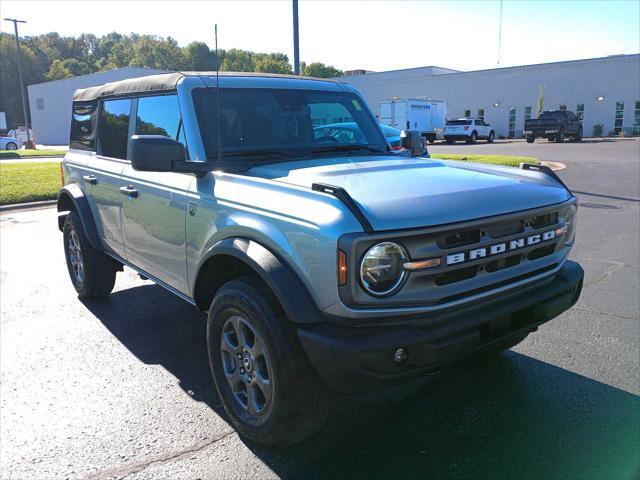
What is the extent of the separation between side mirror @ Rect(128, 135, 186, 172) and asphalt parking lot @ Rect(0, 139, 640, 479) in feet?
4.98

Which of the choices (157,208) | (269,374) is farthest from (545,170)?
(157,208)

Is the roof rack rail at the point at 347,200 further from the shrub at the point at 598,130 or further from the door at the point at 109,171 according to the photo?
the shrub at the point at 598,130

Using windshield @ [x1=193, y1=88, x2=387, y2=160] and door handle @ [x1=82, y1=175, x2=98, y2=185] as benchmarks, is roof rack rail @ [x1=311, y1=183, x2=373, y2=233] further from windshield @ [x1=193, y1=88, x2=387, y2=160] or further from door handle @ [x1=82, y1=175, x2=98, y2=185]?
door handle @ [x1=82, y1=175, x2=98, y2=185]

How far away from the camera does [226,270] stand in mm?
3311

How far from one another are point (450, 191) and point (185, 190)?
5.57 feet

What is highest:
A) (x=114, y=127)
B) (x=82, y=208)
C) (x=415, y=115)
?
(x=415, y=115)

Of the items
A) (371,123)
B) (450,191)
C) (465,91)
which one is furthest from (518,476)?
(465,91)

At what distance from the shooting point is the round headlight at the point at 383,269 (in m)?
2.46

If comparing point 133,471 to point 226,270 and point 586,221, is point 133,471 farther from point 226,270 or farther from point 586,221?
point 586,221

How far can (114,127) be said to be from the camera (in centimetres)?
486

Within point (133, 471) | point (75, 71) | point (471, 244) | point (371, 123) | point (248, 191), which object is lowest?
point (133, 471)

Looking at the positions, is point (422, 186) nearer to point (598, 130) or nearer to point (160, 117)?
point (160, 117)

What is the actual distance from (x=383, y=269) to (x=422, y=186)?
25.5 inches

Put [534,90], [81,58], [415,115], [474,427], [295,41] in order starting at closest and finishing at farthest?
[474,427]
[295,41]
[415,115]
[534,90]
[81,58]
